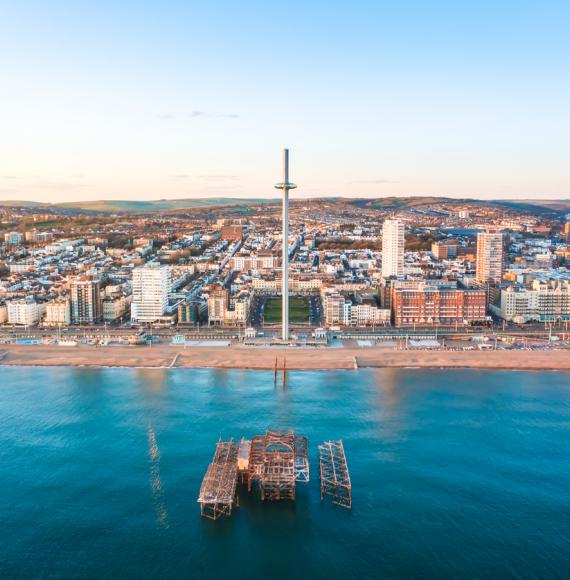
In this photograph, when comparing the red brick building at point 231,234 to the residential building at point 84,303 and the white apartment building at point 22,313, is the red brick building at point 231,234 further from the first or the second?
the white apartment building at point 22,313

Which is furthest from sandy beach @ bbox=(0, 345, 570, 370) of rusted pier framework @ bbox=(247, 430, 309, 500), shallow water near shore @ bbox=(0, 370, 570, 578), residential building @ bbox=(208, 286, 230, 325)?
rusted pier framework @ bbox=(247, 430, 309, 500)

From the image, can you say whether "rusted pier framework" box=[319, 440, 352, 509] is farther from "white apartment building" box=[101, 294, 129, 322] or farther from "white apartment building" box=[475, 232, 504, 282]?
"white apartment building" box=[475, 232, 504, 282]

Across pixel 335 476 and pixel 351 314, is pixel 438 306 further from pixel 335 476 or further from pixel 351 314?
pixel 335 476

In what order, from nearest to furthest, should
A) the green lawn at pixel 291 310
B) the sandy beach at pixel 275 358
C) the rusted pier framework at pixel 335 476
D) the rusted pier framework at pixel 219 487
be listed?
the rusted pier framework at pixel 219 487 → the rusted pier framework at pixel 335 476 → the sandy beach at pixel 275 358 → the green lawn at pixel 291 310

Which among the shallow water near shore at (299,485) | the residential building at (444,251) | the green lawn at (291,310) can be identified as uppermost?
the residential building at (444,251)


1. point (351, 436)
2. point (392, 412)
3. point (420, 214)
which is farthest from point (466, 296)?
point (420, 214)

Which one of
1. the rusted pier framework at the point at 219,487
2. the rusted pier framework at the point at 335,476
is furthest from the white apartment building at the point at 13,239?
the rusted pier framework at the point at 335,476

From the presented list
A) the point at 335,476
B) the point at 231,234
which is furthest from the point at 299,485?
the point at 231,234
